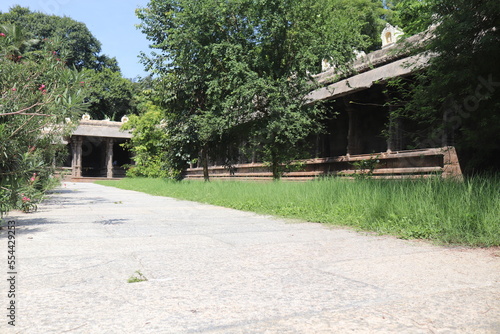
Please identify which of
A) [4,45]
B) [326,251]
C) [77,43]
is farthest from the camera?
[77,43]

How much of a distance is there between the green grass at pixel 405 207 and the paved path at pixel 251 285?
477mm

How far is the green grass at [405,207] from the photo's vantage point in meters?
4.54

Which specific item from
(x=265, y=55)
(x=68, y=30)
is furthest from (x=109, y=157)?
(x=265, y=55)

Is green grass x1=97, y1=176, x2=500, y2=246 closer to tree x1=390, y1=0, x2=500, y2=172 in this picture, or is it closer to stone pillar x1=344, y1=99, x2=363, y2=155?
tree x1=390, y1=0, x2=500, y2=172

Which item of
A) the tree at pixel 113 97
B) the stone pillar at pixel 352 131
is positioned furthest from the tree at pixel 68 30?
the stone pillar at pixel 352 131

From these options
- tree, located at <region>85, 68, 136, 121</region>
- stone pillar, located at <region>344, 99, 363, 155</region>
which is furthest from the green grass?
tree, located at <region>85, 68, 136, 121</region>

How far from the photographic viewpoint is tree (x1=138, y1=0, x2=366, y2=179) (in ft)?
38.0

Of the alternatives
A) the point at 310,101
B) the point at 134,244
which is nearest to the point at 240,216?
the point at 134,244

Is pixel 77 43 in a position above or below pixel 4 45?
above

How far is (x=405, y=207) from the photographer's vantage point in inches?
218

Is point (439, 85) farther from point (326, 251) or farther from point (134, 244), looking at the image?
point (134, 244)

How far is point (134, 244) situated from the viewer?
4.29 m

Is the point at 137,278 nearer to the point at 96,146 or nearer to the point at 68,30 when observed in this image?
the point at 96,146

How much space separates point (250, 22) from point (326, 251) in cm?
1002
